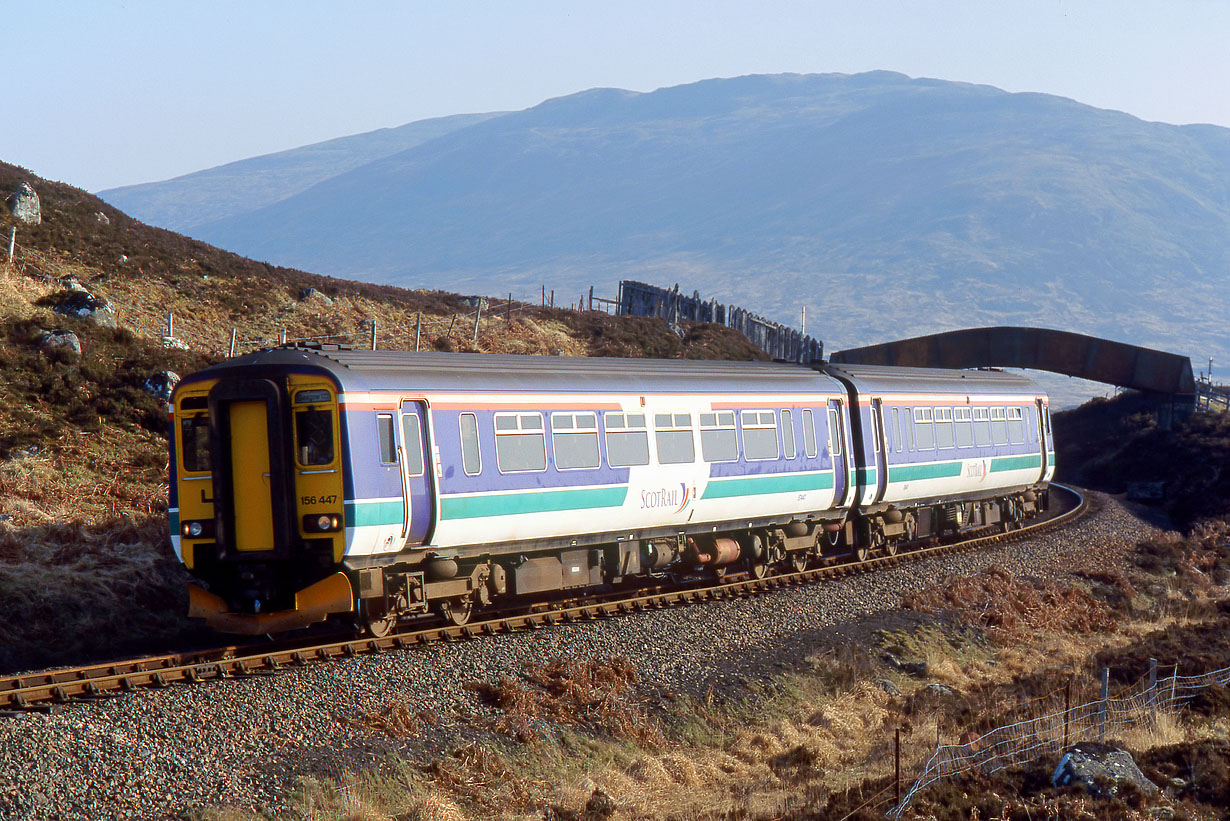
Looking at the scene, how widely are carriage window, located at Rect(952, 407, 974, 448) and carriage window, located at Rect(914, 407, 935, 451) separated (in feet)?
4.78

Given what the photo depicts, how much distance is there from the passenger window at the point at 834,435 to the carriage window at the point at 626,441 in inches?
229

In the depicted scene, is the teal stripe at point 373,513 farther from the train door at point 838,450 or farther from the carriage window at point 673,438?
the train door at point 838,450

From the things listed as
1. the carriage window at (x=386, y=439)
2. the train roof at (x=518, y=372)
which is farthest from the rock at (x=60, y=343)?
the carriage window at (x=386, y=439)

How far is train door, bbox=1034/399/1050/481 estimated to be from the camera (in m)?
34.1

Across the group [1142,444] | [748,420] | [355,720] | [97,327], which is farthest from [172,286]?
[1142,444]

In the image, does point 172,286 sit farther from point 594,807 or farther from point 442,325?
point 594,807

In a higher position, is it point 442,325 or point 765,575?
point 442,325

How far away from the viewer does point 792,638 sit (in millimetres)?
18469

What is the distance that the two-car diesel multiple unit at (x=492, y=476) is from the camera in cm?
1495

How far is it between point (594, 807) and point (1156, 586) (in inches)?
737

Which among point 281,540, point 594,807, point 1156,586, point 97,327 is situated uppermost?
point 97,327

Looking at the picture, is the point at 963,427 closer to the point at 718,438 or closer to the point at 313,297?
the point at 718,438

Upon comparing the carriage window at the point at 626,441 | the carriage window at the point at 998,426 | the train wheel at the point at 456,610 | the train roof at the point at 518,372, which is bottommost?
the train wheel at the point at 456,610

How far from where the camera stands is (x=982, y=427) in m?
30.2
